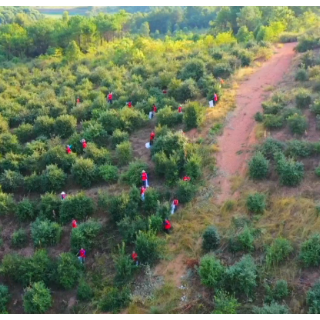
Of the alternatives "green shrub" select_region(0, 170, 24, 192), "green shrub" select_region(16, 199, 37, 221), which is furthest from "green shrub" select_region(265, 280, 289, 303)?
"green shrub" select_region(0, 170, 24, 192)

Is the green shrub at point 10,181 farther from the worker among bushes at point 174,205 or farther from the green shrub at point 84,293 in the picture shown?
the worker among bushes at point 174,205

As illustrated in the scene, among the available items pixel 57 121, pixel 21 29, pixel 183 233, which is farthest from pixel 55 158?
pixel 21 29

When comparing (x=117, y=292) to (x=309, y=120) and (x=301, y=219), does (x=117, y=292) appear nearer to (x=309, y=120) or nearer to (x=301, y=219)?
(x=301, y=219)

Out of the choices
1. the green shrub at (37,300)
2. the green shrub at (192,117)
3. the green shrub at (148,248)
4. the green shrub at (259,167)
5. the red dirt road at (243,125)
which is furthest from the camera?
the green shrub at (192,117)

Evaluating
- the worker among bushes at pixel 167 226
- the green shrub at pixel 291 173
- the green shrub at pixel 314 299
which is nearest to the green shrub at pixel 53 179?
the worker among bushes at pixel 167 226

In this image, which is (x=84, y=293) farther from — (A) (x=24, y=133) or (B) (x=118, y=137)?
(A) (x=24, y=133)

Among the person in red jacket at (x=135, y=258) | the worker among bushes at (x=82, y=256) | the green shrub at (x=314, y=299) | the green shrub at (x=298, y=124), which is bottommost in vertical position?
the worker among bushes at (x=82, y=256)
